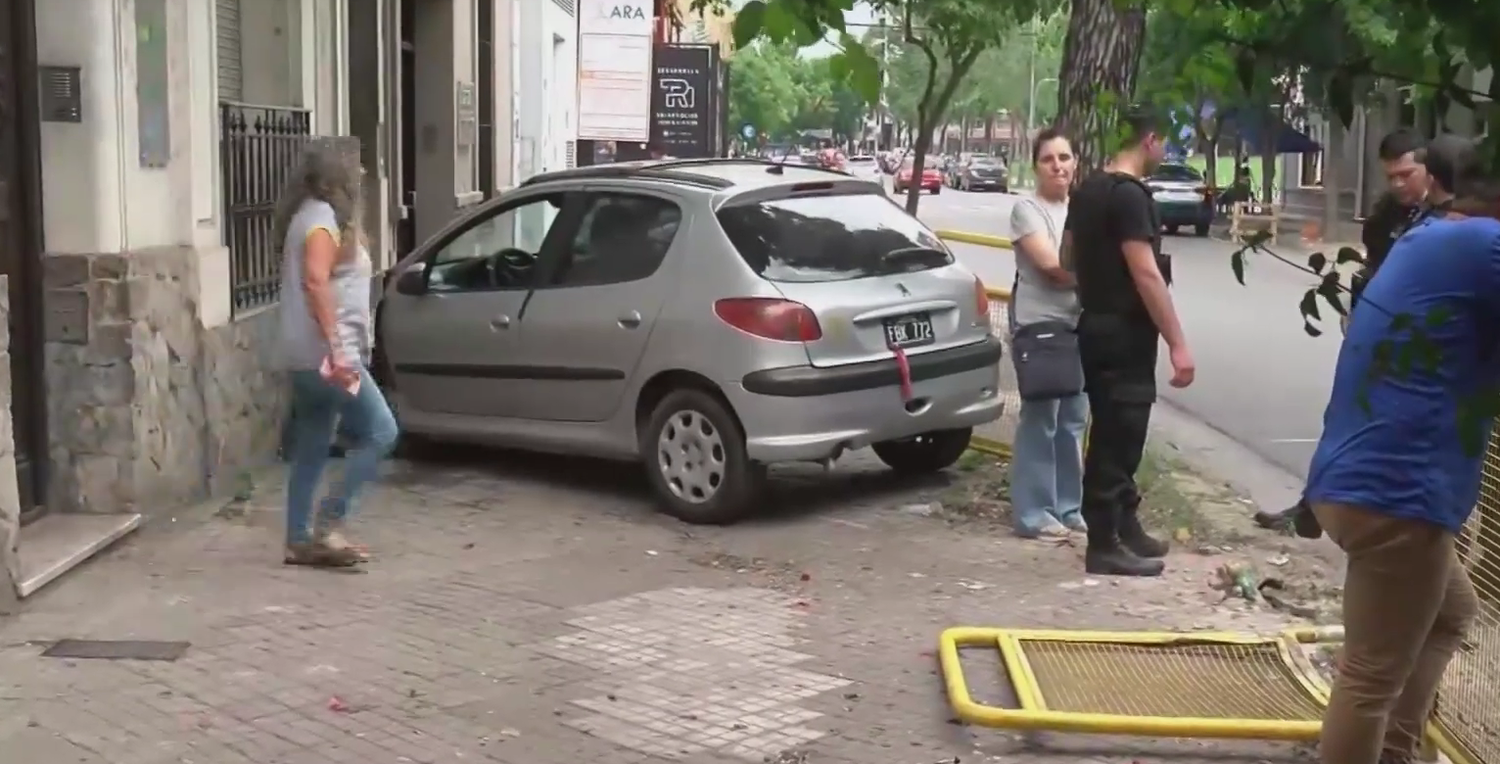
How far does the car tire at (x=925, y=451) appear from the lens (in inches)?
363

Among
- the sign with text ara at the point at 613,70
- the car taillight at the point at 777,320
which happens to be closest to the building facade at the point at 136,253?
the car taillight at the point at 777,320

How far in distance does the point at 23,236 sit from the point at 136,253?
47cm

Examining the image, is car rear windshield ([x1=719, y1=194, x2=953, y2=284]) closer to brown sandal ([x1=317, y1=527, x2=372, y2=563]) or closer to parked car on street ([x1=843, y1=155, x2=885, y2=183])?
parked car on street ([x1=843, y1=155, x2=885, y2=183])

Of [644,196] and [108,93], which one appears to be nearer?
[108,93]

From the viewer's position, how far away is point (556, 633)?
6.36 m

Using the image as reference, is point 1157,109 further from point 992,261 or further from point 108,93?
point 992,261

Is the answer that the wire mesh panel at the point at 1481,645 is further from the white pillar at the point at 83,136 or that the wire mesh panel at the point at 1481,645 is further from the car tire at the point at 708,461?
the white pillar at the point at 83,136

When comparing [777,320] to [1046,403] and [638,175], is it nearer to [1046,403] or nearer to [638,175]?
[1046,403]

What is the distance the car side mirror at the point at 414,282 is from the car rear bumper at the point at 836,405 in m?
2.19

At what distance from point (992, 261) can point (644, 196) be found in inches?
172

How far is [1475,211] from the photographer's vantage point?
390cm

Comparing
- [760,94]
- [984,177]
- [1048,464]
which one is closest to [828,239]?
[1048,464]

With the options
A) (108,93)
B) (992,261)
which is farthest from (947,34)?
(108,93)

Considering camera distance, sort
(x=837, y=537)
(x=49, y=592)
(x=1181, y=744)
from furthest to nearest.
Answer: (x=837, y=537)
(x=49, y=592)
(x=1181, y=744)
